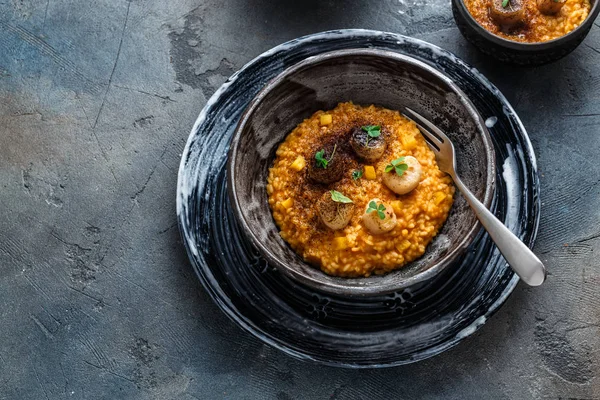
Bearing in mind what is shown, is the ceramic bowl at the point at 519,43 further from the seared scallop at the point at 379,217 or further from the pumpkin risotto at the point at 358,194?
the seared scallop at the point at 379,217

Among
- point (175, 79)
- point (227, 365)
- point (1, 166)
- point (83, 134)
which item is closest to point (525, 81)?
point (175, 79)

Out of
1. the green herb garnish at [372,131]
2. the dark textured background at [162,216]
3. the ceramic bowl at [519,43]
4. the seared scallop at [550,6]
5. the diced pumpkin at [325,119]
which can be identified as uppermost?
the seared scallop at [550,6]

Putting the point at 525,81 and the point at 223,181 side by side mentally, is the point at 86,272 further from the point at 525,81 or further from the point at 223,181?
the point at 525,81

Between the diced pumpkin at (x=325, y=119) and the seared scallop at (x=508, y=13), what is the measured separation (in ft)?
3.70

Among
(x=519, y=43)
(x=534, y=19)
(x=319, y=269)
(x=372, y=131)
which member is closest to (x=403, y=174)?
(x=372, y=131)

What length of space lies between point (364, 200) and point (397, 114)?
22.1 inches

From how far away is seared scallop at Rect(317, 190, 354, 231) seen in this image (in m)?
3.41

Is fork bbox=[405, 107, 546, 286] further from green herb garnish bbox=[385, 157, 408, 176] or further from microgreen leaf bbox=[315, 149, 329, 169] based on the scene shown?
microgreen leaf bbox=[315, 149, 329, 169]

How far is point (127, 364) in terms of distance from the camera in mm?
4105

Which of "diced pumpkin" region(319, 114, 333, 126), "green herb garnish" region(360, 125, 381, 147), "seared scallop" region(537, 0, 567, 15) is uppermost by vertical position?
"seared scallop" region(537, 0, 567, 15)

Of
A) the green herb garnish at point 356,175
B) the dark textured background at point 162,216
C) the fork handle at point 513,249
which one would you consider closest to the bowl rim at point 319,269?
the fork handle at point 513,249

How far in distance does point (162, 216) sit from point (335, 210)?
49.9 inches

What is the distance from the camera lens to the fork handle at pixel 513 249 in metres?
3.14

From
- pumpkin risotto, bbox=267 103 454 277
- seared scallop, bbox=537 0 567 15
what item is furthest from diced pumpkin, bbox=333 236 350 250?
seared scallop, bbox=537 0 567 15
